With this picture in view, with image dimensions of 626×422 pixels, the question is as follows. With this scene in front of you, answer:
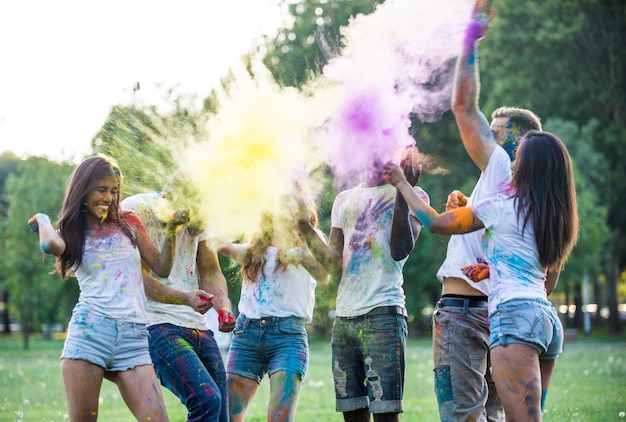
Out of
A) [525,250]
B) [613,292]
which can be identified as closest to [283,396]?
[525,250]

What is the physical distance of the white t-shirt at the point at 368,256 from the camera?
16.8ft

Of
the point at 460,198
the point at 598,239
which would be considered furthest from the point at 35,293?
the point at 460,198

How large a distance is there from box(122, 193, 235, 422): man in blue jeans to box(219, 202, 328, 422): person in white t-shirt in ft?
0.69

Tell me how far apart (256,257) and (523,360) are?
213 cm

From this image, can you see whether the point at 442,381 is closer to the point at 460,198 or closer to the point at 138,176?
the point at 460,198

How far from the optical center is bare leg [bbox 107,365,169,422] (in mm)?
→ 4609

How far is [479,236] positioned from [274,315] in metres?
1.48

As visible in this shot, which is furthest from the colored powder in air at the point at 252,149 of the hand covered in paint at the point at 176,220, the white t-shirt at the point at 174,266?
the hand covered in paint at the point at 176,220

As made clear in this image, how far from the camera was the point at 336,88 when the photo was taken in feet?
17.7

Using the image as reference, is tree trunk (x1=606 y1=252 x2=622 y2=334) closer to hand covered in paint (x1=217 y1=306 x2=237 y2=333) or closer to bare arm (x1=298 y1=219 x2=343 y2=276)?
bare arm (x1=298 y1=219 x2=343 y2=276)

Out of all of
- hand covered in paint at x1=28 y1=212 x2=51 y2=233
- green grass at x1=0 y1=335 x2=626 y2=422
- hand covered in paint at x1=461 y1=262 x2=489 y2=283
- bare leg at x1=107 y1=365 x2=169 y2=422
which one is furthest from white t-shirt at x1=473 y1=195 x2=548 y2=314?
green grass at x1=0 y1=335 x2=626 y2=422

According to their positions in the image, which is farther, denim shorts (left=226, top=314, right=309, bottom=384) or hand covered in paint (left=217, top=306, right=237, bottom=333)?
denim shorts (left=226, top=314, right=309, bottom=384)

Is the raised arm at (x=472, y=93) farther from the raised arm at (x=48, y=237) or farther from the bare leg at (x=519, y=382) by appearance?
the raised arm at (x=48, y=237)

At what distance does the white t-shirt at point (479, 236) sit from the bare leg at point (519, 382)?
52 centimetres
